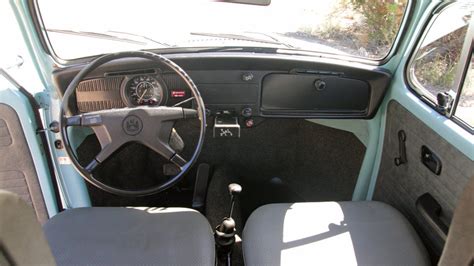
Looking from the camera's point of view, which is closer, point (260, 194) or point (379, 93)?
point (379, 93)

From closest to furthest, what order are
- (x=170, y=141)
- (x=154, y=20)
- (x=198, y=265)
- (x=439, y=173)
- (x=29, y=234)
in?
(x=29, y=234)
(x=198, y=265)
(x=439, y=173)
(x=170, y=141)
(x=154, y=20)

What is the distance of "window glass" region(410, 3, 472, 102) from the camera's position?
5.05 feet

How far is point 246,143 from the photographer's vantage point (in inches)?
90.3

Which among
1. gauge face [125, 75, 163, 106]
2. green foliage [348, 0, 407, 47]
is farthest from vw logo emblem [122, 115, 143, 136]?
green foliage [348, 0, 407, 47]

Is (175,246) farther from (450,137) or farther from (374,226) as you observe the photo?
(450,137)

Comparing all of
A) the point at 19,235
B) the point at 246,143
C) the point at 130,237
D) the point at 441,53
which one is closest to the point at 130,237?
the point at 130,237

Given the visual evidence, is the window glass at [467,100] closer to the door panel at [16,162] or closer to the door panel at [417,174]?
the door panel at [417,174]

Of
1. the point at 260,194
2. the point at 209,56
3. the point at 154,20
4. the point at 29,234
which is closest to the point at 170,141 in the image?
the point at 209,56

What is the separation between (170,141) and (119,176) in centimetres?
67

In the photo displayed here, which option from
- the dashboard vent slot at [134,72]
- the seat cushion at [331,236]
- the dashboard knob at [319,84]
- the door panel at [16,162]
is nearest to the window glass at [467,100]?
the seat cushion at [331,236]

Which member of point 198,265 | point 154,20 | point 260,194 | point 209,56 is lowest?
point 260,194

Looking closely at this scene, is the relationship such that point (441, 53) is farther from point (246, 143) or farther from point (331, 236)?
point (246, 143)

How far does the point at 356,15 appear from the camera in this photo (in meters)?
1.87

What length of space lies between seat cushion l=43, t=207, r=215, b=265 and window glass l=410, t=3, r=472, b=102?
1.08m
